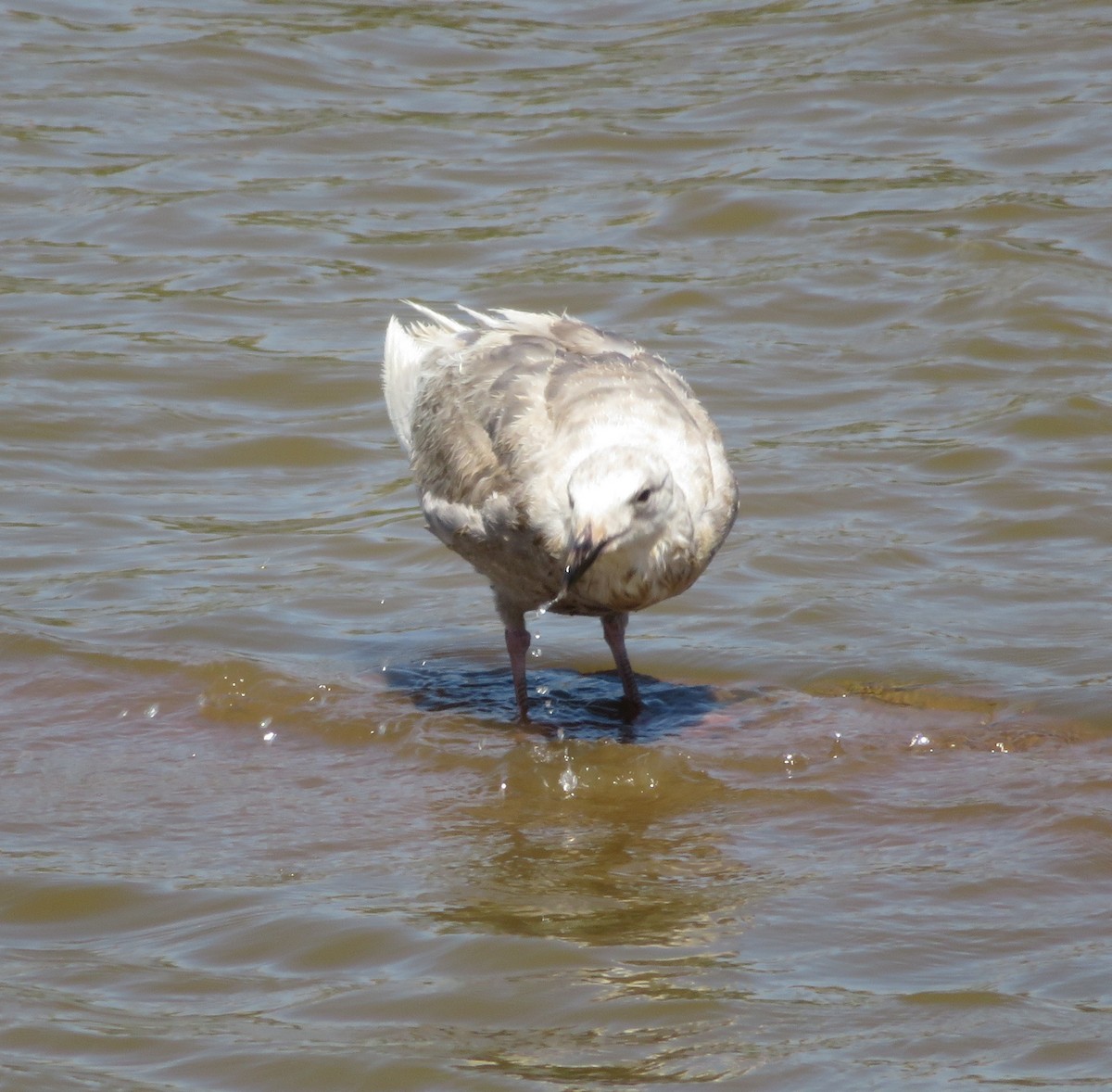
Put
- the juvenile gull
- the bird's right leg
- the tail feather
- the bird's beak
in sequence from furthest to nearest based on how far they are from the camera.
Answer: the tail feather < the bird's right leg < the juvenile gull < the bird's beak

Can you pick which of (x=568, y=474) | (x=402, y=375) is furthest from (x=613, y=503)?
(x=402, y=375)

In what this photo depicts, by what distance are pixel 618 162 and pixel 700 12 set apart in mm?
2653

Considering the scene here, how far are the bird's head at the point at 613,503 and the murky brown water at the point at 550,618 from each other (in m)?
0.79

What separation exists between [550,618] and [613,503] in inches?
93.3

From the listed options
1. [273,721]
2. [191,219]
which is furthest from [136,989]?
[191,219]

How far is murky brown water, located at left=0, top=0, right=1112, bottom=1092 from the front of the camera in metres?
4.35

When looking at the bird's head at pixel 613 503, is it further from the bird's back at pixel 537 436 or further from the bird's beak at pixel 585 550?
the bird's back at pixel 537 436

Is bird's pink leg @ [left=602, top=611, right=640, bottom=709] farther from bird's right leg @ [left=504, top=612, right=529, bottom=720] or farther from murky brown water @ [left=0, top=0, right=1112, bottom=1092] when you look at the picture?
bird's right leg @ [left=504, top=612, right=529, bottom=720]

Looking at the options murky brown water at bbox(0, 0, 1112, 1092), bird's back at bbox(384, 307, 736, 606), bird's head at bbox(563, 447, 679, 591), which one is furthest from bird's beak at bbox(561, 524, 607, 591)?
murky brown water at bbox(0, 0, 1112, 1092)

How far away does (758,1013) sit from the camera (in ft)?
13.8

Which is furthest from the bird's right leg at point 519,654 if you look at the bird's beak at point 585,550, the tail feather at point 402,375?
the bird's beak at point 585,550

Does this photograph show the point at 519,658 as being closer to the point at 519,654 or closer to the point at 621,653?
the point at 519,654

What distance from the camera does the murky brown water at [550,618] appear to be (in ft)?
14.3

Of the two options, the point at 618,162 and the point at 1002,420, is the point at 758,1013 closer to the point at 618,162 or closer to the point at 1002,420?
the point at 1002,420
